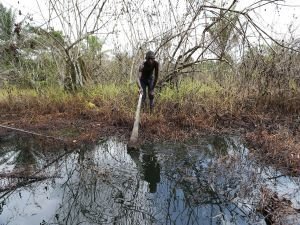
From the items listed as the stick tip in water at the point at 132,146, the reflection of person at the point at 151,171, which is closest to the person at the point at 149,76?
the stick tip in water at the point at 132,146

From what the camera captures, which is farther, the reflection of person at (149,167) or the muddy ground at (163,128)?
the muddy ground at (163,128)

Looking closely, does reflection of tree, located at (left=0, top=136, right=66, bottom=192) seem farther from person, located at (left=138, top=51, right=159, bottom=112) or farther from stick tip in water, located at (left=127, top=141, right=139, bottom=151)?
person, located at (left=138, top=51, right=159, bottom=112)

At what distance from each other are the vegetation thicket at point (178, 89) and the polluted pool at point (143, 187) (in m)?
0.98

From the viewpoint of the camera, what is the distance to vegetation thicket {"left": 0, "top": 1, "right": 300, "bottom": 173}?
6895 millimetres

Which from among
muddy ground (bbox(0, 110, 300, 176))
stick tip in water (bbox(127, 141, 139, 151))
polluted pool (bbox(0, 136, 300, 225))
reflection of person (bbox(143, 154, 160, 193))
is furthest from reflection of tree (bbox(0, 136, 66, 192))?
reflection of person (bbox(143, 154, 160, 193))

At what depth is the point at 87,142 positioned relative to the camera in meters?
6.03

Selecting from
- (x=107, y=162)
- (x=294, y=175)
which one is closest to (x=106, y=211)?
(x=107, y=162)

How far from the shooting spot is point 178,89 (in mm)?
8062

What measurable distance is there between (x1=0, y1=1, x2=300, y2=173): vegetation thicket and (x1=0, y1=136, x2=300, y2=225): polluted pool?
98 centimetres

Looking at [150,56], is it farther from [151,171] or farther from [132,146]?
[151,171]

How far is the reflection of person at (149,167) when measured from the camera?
433 cm

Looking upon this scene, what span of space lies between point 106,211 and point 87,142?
263 centimetres

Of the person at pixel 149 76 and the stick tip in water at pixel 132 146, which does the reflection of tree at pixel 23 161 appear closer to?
the stick tip in water at pixel 132 146

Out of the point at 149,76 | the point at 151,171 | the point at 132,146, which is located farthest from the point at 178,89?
the point at 151,171
